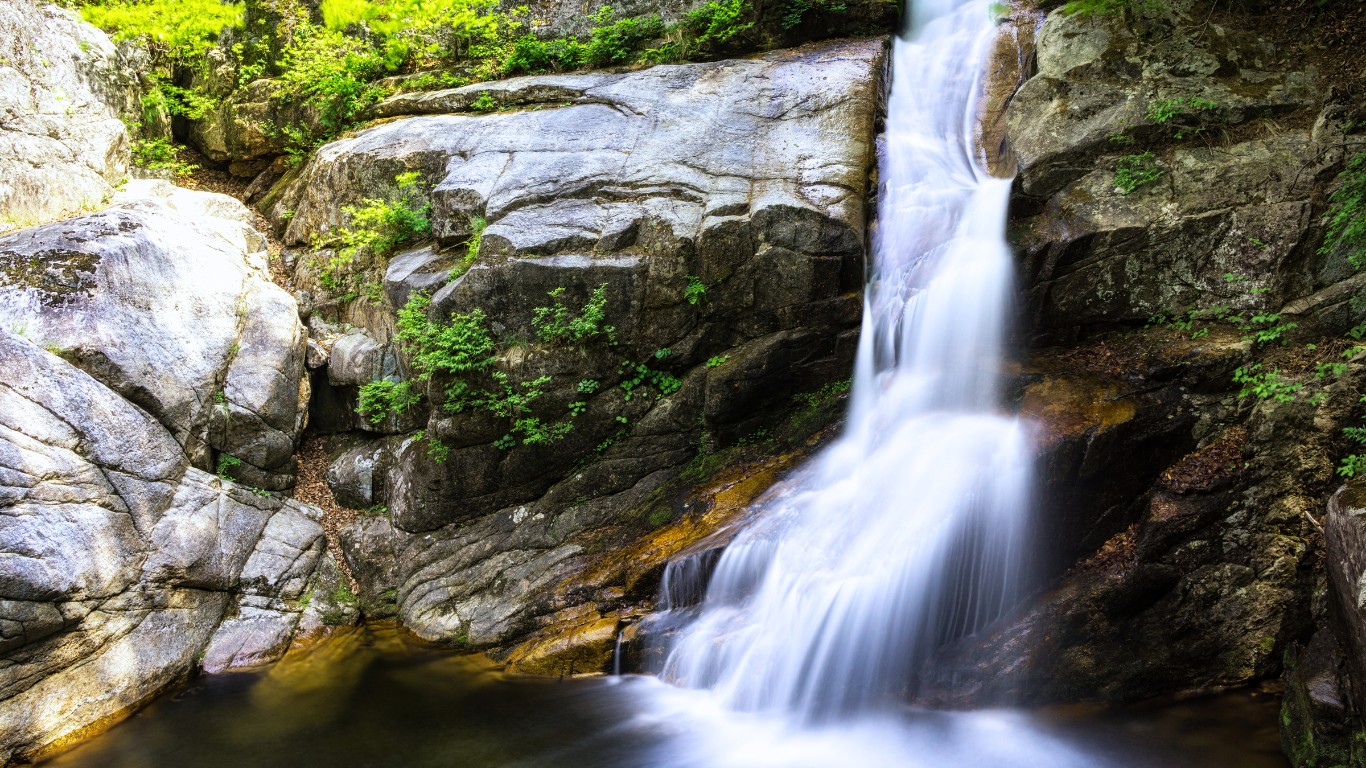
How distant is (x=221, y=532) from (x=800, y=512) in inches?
254

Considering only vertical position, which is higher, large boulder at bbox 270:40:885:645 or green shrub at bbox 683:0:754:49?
green shrub at bbox 683:0:754:49

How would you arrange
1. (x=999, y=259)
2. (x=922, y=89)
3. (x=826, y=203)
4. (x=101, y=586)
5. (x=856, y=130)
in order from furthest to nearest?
(x=922, y=89) < (x=856, y=130) < (x=826, y=203) < (x=999, y=259) < (x=101, y=586)

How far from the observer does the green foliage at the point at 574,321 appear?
26.9 feet

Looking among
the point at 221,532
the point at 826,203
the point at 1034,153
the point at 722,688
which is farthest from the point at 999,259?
the point at 221,532

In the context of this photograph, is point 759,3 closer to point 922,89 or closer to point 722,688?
point 922,89

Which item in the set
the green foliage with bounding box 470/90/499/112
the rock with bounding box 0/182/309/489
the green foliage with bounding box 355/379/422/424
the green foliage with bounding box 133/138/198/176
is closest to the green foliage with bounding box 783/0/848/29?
the green foliage with bounding box 470/90/499/112

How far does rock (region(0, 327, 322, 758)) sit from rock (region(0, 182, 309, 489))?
351 mm

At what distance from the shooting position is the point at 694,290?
8156mm

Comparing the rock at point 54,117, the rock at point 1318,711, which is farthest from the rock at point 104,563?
the rock at point 1318,711

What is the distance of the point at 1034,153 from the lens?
25.8 ft

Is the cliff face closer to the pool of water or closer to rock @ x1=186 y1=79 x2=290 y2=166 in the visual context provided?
the pool of water

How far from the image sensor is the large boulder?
8.06 metres

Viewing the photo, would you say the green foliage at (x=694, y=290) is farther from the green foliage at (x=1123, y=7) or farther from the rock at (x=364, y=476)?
the green foliage at (x=1123, y=7)

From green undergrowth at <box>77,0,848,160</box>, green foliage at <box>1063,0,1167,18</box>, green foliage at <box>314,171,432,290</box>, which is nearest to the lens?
green foliage at <box>1063,0,1167,18</box>
